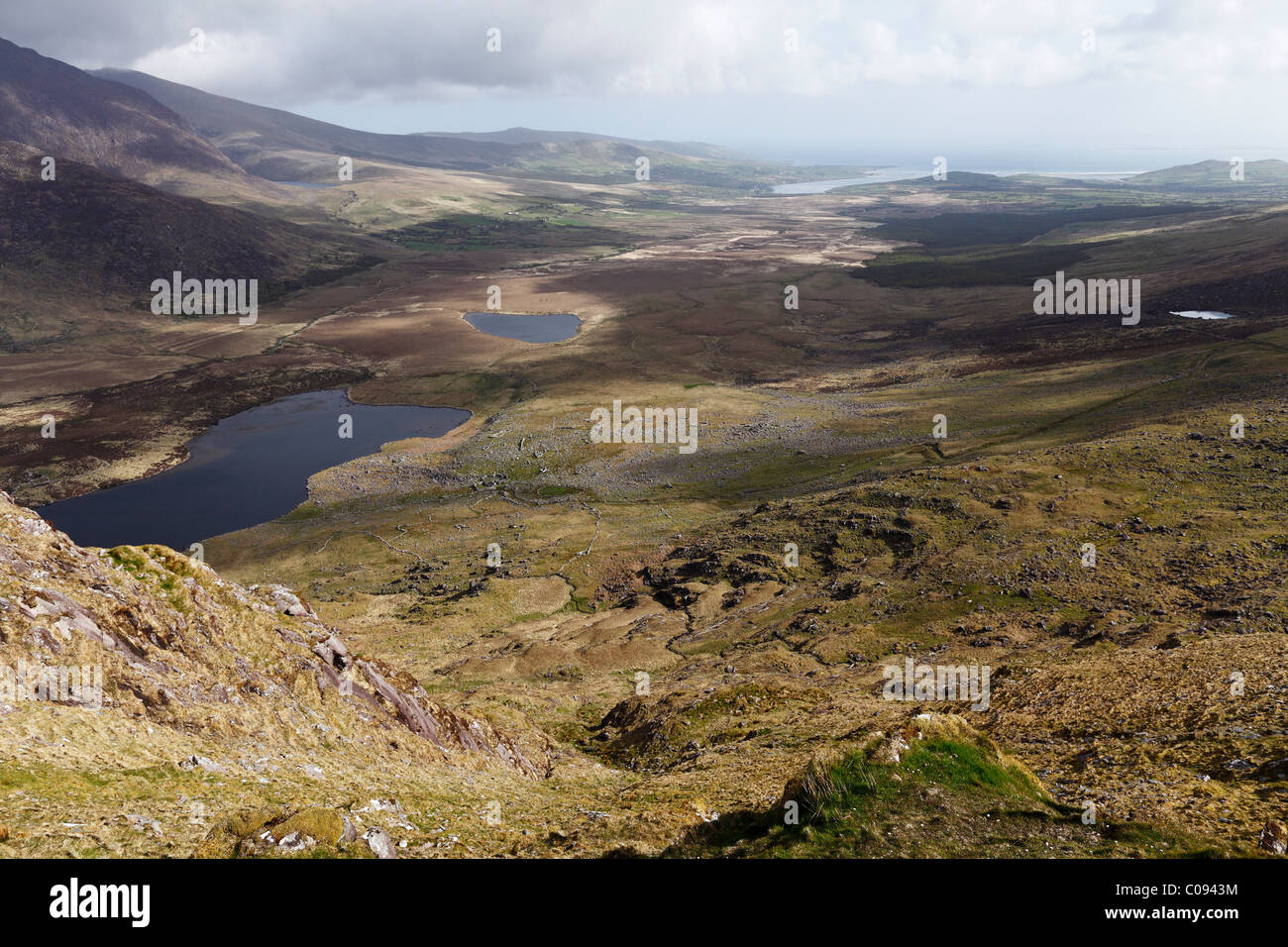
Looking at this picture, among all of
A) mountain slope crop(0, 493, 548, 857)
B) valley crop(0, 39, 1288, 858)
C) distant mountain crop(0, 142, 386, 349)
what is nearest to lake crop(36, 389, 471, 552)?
valley crop(0, 39, 1288, 858)

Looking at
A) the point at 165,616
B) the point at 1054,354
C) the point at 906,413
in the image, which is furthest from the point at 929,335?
the point at 165,616

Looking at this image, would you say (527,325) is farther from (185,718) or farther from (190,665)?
(185,718)

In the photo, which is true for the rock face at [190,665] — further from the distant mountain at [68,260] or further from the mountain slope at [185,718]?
the distant mountain at [68,260]

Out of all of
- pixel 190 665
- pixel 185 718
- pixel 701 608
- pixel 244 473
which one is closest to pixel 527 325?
pixel 244 473

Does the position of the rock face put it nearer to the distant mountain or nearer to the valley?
the valley
